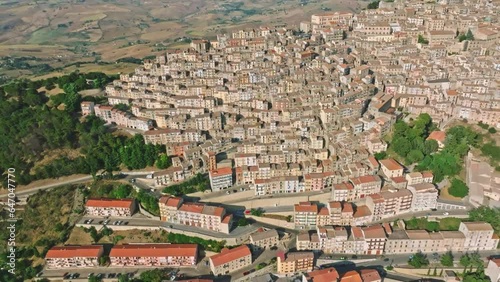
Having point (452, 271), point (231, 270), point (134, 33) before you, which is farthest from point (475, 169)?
point (134, 33)

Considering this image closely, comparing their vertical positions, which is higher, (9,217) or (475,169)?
(475,169)

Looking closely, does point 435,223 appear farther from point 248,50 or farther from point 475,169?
point 248,50

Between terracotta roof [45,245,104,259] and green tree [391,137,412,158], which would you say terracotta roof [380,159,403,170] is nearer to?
green tree [391,137,412,158]

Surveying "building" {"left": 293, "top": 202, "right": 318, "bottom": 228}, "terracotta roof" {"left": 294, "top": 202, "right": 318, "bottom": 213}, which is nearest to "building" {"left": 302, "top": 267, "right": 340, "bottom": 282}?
"building" {"left": 293, "top": 202, "right": 318, "bottom": 228}

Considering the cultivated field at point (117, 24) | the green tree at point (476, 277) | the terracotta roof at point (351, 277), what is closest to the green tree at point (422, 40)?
the green tree at point (476, 277)

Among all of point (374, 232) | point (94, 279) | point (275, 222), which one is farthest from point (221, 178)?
point (374, 232)

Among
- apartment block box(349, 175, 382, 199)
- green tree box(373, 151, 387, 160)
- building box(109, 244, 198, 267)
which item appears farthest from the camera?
green tree box(373, 151, 387, 160)
